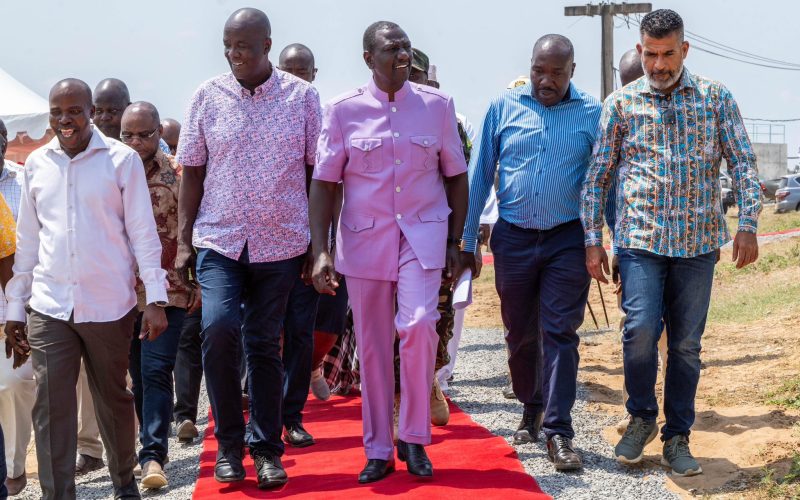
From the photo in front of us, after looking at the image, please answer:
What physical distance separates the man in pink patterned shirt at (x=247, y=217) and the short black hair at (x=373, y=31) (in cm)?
46

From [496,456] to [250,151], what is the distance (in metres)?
2.18

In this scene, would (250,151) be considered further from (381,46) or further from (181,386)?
(181,386)

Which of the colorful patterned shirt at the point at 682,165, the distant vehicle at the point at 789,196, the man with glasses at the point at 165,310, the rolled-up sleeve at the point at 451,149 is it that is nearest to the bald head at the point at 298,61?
the man with glasses at the point at 165,310

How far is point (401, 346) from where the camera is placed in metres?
5.57

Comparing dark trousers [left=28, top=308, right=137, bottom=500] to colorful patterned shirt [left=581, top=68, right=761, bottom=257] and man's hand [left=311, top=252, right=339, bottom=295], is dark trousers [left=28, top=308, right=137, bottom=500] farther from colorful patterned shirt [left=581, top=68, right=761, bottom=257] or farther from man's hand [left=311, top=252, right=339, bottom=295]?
colorful patterned shirt [left=581, top=68, right=761, bottom=257]

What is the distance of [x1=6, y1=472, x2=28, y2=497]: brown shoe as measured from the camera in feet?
21.7

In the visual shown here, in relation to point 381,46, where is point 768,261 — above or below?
below

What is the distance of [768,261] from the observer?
17109 mm

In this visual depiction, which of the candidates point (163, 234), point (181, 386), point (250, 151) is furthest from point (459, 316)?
point (250, 151)

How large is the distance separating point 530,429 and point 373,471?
136cm

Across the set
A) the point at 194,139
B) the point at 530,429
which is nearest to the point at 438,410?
the point at 530,429

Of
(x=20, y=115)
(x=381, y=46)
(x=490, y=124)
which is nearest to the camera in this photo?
(x=381, y=46)

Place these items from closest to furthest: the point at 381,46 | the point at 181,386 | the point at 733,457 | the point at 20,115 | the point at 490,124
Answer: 1. the point at 381,46
2. the point at 733,457
3. the point at 490,124
4. the point at 181,386
5. the point at 20,115

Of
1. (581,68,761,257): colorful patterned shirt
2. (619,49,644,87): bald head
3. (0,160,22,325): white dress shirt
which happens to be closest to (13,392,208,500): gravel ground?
(0,160,22,325): white dress shirt
